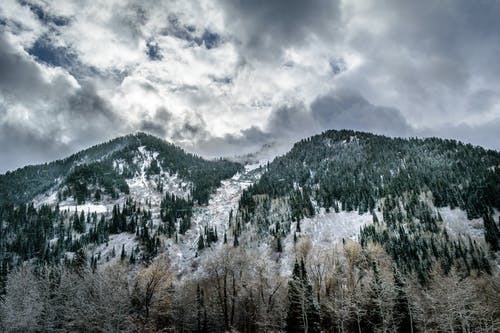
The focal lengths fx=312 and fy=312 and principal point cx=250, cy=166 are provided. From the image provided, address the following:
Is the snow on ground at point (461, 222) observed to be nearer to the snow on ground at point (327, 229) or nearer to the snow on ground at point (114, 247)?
the snow on ground at point (327, 229)

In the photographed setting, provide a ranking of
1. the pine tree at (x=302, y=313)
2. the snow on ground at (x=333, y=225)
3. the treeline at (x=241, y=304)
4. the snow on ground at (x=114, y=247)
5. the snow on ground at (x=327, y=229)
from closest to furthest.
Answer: the treeline at (x=241, y=304), the pine tree at (x=302, y=313), the snow on ground at (x=327, y=229), the snow on ground at (x=333, y=225), the snow on ground at (x=114, y=247)

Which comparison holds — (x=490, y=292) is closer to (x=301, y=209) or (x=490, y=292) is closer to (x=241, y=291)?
(x=241, y=291)

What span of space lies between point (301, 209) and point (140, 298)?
480 feet

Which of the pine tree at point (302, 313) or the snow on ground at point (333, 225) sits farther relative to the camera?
the snow on ground at point (333, 225)

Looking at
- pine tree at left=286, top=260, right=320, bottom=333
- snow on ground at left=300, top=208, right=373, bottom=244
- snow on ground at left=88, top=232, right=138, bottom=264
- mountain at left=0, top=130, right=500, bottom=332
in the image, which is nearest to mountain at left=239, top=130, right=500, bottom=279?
mountain at left=0, top=130, right=500, bottom=332

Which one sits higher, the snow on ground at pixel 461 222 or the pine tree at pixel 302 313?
the snow on ground at pixel 461 222

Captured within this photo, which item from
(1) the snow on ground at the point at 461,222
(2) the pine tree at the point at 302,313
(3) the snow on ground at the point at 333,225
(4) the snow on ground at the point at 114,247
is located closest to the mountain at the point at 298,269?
(2) the pine tree at the point at 302,313

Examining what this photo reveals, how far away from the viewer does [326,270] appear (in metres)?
74.0

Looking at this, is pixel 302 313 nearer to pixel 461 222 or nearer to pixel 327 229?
pixel 327 229

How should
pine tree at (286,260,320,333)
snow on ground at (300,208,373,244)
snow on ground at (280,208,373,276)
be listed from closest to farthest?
pine tree at (286,260,320,333), snow on ground at (280,208,373,276), snow on ground at (300,208,373,244)

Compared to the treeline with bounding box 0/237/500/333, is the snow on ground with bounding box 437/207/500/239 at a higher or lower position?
higher

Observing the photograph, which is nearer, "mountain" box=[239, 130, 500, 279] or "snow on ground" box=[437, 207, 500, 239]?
"mountain" box=[239, 130, 500, 279]

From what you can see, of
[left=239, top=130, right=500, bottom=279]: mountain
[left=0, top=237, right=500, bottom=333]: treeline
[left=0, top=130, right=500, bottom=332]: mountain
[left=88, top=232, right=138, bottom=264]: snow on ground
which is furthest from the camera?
[left=88, top=232, right=138, bottom=264]: snow on ground

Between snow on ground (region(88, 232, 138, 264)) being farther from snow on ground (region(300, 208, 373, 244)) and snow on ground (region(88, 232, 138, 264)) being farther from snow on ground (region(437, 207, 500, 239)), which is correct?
snow on ground (region(437, 207, 500, 239))
